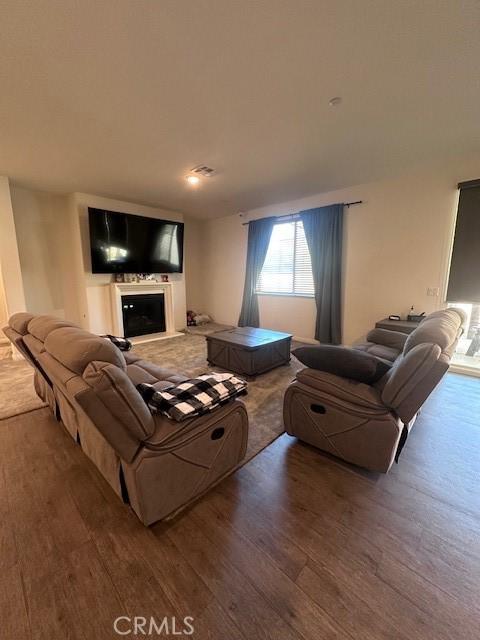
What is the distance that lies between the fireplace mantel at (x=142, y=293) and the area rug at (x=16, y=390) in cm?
151

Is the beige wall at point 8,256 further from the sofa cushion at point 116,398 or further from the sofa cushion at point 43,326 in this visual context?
the sofa cushion at point 116,398

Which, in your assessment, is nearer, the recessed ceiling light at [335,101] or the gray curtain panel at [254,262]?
the recessed ceiling light at [335,101]

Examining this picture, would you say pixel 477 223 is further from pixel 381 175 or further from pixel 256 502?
pixel 256 502

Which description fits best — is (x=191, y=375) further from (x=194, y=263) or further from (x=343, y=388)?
(x=194, y=263)

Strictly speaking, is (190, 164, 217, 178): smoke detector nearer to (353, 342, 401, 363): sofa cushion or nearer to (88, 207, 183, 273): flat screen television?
(88, 207, 183, 273): flat screen television

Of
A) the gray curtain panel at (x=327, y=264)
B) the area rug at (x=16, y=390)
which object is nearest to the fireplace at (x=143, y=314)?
the area rug at (x=16, y=390)

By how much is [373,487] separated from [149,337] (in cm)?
457

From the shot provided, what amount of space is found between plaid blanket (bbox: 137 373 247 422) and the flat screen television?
3804mm

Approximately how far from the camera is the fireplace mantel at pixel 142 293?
15.6 ft

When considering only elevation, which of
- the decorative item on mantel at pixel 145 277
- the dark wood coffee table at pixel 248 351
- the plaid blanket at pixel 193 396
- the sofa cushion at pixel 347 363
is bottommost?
the dark wood coffee table at pixel 248 351

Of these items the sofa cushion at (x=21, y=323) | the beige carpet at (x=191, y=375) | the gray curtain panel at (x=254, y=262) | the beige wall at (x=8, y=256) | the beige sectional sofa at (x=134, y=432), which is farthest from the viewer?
the gray curtain panel at (x=254, y=262)

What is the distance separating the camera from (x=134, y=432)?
1182 mm

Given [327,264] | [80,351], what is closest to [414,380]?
[80,351]

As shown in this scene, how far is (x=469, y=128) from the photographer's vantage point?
2.49 m
